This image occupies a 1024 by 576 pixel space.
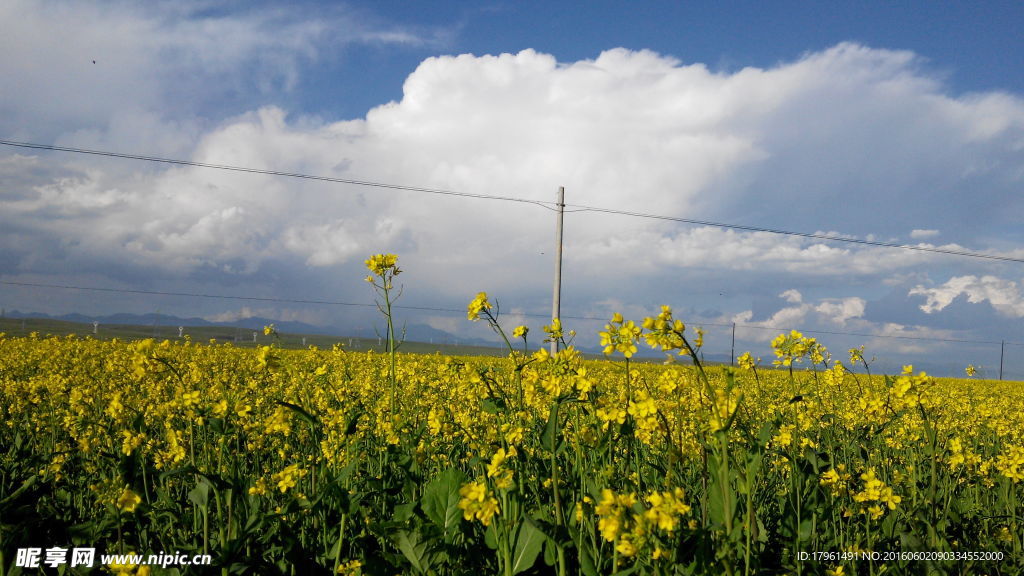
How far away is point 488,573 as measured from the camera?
2.35 m

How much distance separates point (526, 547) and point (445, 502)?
47cm

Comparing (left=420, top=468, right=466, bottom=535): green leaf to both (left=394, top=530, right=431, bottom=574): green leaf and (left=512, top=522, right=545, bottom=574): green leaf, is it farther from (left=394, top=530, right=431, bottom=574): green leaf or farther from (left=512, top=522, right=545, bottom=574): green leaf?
(left=512, top=522, right=545, bottom=574): green leaf

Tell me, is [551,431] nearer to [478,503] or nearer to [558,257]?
[478,503]

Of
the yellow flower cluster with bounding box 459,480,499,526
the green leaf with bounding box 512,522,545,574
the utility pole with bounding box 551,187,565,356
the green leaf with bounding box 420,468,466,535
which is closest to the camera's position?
the yellow flower cluster with bounding box 459,480,499,526

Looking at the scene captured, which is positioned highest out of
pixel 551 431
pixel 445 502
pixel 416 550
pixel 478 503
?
pixel 551 431

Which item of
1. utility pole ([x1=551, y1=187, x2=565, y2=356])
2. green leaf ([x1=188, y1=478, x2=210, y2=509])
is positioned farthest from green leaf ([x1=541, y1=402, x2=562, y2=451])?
utility pole ([x1=551, y1=187, x2=565, y2=356])

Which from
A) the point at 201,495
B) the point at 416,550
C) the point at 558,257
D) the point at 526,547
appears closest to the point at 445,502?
the point at 416,550

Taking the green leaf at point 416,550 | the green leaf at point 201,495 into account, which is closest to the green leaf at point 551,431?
the green leaf at point 416,550

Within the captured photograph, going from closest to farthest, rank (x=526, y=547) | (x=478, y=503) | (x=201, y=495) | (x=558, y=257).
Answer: (x=478, y=503) < (x=526, y=547) < (x=201, y=495) < (x=558, y=257)

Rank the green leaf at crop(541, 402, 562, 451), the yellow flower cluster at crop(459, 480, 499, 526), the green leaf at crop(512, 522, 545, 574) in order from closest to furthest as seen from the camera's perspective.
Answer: the yellow flower cluster at crop(459, 480, 499, 526)
the green leaf at crop(512, 522, 545, 574)
the green leaf at crop(541, 402, 562, 451)

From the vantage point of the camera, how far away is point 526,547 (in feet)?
6.41

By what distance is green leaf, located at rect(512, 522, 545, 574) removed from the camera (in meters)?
1.92

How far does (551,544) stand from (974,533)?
2.80 m

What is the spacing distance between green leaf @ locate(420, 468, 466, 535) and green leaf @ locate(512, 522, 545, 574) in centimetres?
34
